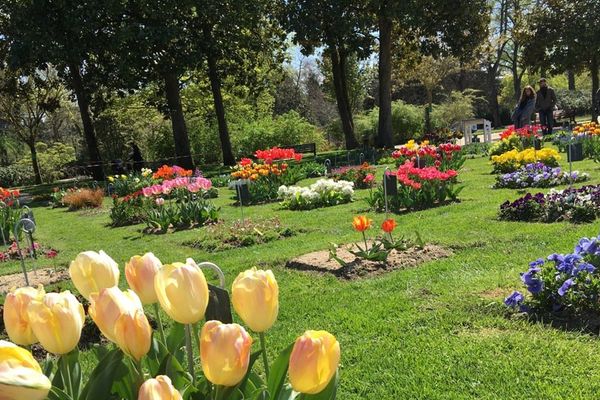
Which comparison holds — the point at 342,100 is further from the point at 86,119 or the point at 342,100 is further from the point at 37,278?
the point at 37,278

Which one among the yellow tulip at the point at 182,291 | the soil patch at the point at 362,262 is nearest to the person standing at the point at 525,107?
the soil patch at the point at 362,262

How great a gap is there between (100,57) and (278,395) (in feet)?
73.4

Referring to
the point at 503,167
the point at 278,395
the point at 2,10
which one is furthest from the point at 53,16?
the point at 278,395

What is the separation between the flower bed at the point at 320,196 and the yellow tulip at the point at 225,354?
31.5 feet

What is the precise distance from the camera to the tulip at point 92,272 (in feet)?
4.75

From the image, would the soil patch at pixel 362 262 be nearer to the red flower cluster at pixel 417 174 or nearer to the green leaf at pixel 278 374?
the red flower cluster at pixel 417 174

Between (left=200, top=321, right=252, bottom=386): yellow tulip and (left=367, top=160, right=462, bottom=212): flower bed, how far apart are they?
7681 millimetres

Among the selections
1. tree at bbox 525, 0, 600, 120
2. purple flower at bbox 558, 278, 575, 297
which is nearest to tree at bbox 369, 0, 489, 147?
tree at bbox 525, 0, 600, 120

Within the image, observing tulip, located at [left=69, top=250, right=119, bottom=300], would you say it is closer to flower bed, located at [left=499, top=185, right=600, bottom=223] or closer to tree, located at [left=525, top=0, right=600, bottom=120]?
flower bed, located at [left=499, top=185, right=600, bottom=223]

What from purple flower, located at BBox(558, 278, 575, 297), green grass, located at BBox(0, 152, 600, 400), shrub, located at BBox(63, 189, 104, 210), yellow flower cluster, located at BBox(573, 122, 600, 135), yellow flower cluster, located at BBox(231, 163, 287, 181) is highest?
yellow flower cluster, located at BBox(231, 163, 287, 181)

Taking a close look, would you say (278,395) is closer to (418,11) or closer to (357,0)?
(418,11)

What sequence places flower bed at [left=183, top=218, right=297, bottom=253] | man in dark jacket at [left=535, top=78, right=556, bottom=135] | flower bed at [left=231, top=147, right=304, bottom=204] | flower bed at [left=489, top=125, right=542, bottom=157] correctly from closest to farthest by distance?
flower bed at [left=183, top=218, right=297, bottom=253], flower bed at [left=231, top=147, right=304, bottom=204], flower bed at [left=489, top=125, right=542, bottom=157], man in dark jacket at [left=535, top=78, right=556, bottom=135]

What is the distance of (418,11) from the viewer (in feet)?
67.6

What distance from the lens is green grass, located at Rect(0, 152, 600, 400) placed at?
3.05 meters
